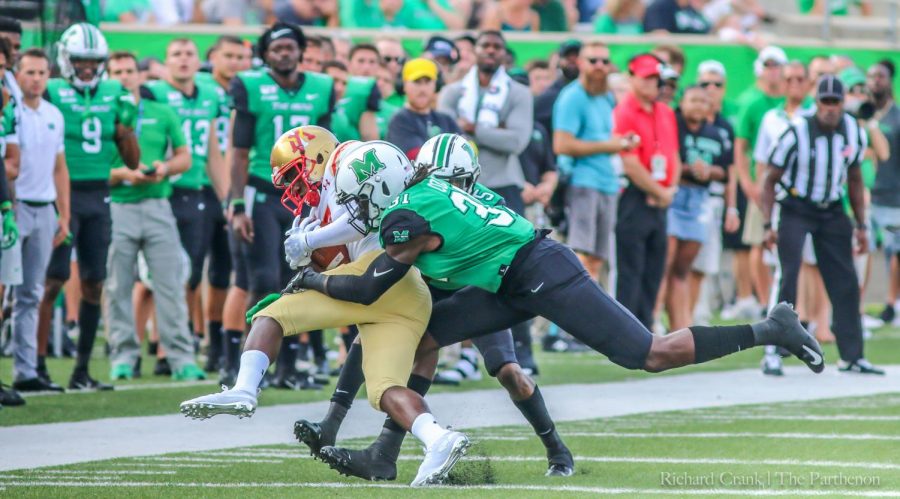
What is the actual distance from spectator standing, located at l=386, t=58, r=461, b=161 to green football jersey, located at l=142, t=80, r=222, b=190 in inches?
82.4

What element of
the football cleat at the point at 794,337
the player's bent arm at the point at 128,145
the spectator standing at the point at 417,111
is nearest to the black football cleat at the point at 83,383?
the player's bent arm at the point at 128,145

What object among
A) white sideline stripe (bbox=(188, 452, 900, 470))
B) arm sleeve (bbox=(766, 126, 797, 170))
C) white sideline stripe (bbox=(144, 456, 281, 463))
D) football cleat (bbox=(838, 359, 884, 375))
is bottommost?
football cleat (bbox=(838, 359, 884, 375))

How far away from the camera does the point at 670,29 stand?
18.0 meters

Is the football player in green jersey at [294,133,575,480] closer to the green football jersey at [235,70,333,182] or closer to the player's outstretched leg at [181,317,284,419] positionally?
the player's outstretched leg at [181,317,284,419]

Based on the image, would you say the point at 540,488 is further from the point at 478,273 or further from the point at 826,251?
the point at 826,251

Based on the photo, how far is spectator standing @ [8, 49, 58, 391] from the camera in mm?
9953

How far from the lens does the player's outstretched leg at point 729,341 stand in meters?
6.56

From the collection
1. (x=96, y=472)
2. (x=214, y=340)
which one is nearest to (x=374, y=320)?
(x=96, y=472)

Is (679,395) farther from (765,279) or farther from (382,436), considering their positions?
(765,279)

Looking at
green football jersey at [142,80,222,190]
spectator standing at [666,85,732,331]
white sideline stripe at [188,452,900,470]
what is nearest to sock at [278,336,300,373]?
green football jersey at [142,80,222,190]

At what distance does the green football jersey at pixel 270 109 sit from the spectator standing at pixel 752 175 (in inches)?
182

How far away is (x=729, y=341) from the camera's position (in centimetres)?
671

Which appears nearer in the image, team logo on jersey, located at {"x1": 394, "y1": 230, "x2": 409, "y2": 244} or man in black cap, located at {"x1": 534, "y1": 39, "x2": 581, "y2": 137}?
team logo on jersey, located at {"x1": 394, "y1": 230, "x2": 409, "y2": 244}

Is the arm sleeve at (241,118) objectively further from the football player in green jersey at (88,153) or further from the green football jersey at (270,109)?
the football player in green jersey at (88,153)
